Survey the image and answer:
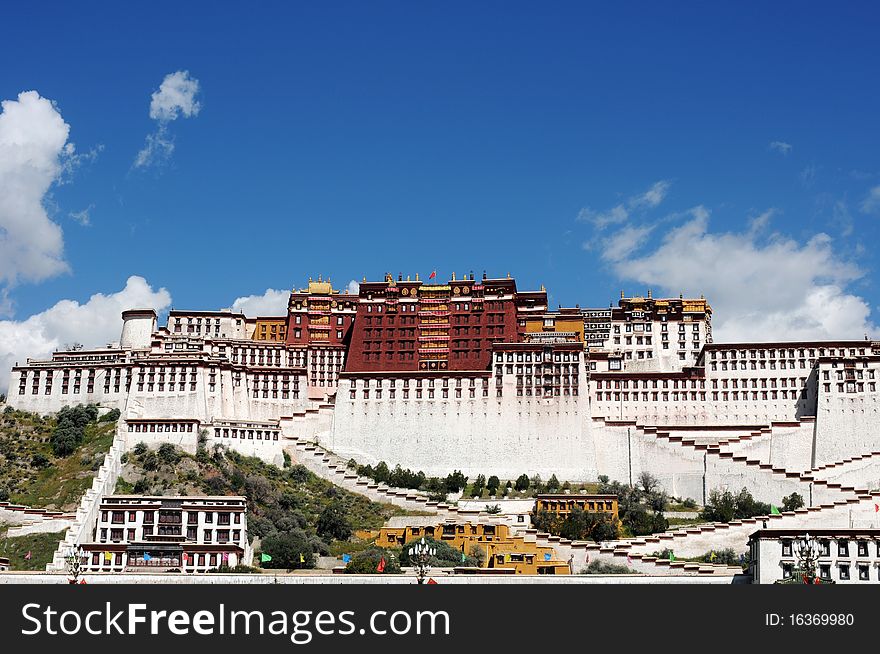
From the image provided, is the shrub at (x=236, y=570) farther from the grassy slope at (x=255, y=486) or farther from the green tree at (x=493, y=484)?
the green tree at (x=493, y=484)

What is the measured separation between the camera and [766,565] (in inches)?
3381

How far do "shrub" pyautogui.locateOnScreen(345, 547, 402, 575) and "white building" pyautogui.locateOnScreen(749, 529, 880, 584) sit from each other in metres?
25.0

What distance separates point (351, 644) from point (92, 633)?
1091cm

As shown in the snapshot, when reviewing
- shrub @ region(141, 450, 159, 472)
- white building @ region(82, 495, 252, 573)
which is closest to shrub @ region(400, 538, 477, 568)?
white building @ region(82, 495, 252, 573)

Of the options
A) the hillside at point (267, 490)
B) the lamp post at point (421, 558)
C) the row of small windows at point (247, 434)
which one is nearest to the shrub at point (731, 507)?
the lamp post at point (421, 558)

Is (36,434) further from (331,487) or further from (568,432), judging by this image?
(568,432)

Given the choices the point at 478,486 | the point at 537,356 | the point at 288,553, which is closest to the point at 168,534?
the point at 288,553

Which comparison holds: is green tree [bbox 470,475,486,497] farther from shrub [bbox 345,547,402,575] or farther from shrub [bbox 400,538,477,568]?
shrub [bbox 345,547,402,575]

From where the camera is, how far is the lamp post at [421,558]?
79550 millimetres

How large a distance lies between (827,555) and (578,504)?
83.6 ft

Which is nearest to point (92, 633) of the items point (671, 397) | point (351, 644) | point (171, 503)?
point (351, 644)

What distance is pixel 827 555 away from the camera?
8569cm

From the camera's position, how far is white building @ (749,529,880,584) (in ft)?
279

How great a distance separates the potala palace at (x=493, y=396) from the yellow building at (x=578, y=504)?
12.4 m
